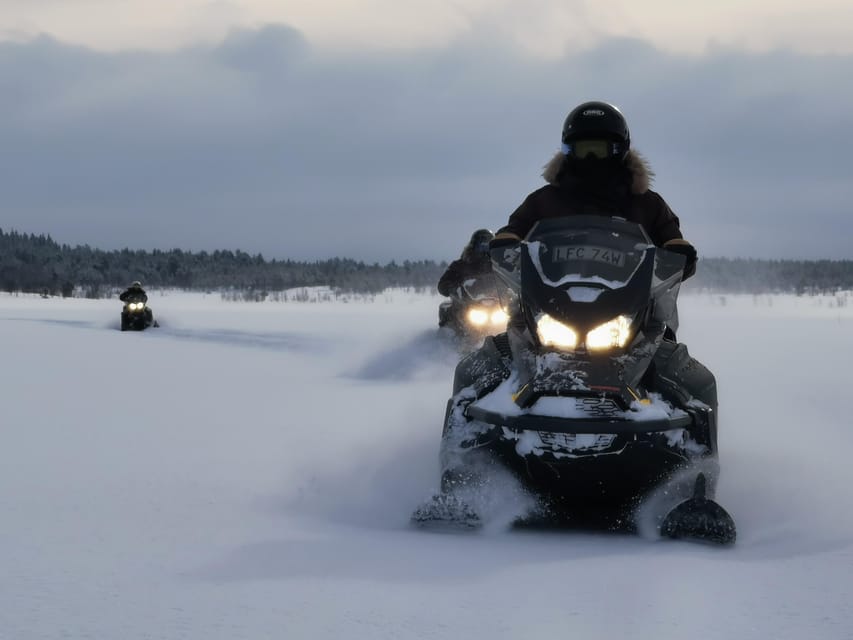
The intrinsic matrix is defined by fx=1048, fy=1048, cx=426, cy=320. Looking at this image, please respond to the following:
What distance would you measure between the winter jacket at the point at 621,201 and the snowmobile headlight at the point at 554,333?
927mm

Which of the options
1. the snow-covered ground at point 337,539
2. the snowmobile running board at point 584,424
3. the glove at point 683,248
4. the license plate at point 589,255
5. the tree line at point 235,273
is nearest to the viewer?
the snow-covered ground at point 337,539

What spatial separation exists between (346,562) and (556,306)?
134cm

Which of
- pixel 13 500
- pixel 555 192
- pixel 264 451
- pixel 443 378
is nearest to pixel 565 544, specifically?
pixel 555 192

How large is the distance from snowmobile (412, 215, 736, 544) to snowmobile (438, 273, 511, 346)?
7.57 meters

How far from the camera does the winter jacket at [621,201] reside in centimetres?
512

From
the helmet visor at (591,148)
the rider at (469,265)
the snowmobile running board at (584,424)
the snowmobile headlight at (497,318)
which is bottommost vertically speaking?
the snowmobile running board at (584,424)

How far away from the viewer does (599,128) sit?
5.07 metres

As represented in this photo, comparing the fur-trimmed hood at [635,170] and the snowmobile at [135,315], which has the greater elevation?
the fur-trimmed hood at [635,170]

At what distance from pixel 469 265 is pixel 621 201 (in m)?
7.56

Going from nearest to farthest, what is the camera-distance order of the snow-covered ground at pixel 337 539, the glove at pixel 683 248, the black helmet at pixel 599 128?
1. the snow-covered ground at pixel 337 539
2. the glove at pixel 683 248
3. the black helmet at pixel 599 128

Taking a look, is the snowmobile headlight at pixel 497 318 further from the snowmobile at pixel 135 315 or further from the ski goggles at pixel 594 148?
the snowmobile at pixel 135 315

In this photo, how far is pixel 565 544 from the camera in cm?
412

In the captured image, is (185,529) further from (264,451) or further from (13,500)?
(264,451)

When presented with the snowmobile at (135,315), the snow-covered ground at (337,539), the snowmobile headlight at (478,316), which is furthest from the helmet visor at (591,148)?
the snowmobile at (135,315)
